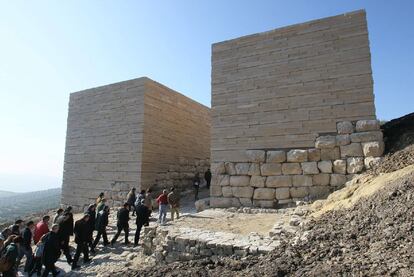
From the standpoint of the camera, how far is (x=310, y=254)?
4.88 meters

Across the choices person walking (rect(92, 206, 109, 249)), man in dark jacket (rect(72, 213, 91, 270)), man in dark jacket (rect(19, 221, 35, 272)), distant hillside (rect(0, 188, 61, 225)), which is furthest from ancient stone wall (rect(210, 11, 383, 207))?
distant hillside (rect(0, 188, 61, 225))

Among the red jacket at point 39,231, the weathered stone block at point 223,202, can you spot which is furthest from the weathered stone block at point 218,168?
the red jacket at point 39,231

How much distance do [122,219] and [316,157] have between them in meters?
5.86

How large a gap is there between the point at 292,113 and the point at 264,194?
2643 millimetres

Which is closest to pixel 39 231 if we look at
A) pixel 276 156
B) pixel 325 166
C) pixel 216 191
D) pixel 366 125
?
pixel 216 191

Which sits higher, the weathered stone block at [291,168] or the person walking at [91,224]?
the weathered stone block at [291,168]

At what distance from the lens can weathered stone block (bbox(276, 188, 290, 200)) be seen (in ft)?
31.0

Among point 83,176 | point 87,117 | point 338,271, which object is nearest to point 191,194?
point 83,176

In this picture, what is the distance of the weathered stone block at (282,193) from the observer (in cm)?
944

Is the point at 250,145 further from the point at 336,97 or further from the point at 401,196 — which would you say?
the point at 401,196

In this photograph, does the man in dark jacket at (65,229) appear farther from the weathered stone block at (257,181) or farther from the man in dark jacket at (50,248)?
the weathered stone block at (257,181)

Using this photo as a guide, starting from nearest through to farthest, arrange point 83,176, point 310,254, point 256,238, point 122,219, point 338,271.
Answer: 1. point 338,271
2. point 310,254
3. point 256,238
4. point 122,219
5. point 83,176

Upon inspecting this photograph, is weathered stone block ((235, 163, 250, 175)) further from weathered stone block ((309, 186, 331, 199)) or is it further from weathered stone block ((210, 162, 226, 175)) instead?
weathered stone block ((309, 186, 331, 199))

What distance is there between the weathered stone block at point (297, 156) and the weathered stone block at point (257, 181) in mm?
1027
